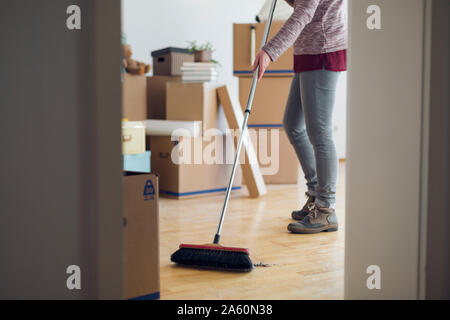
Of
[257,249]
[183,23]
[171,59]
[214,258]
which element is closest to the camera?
[214,258]

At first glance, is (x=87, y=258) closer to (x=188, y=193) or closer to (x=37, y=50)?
(x=37, y=50)

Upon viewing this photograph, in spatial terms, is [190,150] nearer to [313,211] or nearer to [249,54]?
[249,54]

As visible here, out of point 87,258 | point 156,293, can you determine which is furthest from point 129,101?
point 87,258

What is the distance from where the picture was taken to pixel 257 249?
163 cm

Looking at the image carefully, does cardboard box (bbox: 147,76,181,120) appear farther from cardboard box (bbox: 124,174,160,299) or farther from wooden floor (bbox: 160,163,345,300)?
cardboard box (bbox: 124,174,160,299)

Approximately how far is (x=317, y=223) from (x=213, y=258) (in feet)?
2.07

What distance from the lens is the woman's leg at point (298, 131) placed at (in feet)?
6.36

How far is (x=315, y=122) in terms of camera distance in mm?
1786

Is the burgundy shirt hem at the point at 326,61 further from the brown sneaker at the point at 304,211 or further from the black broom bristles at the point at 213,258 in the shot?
the black broom bristles at the point at 213,258

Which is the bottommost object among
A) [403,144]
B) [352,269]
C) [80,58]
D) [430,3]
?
[352,269]

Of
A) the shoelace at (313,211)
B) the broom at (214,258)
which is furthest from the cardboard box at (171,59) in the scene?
the broom at (214,258)

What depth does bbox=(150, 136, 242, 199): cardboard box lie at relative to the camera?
2.65 meters

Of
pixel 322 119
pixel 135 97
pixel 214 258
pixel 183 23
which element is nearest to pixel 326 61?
pixel 322 119

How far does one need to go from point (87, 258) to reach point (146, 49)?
114 inches
